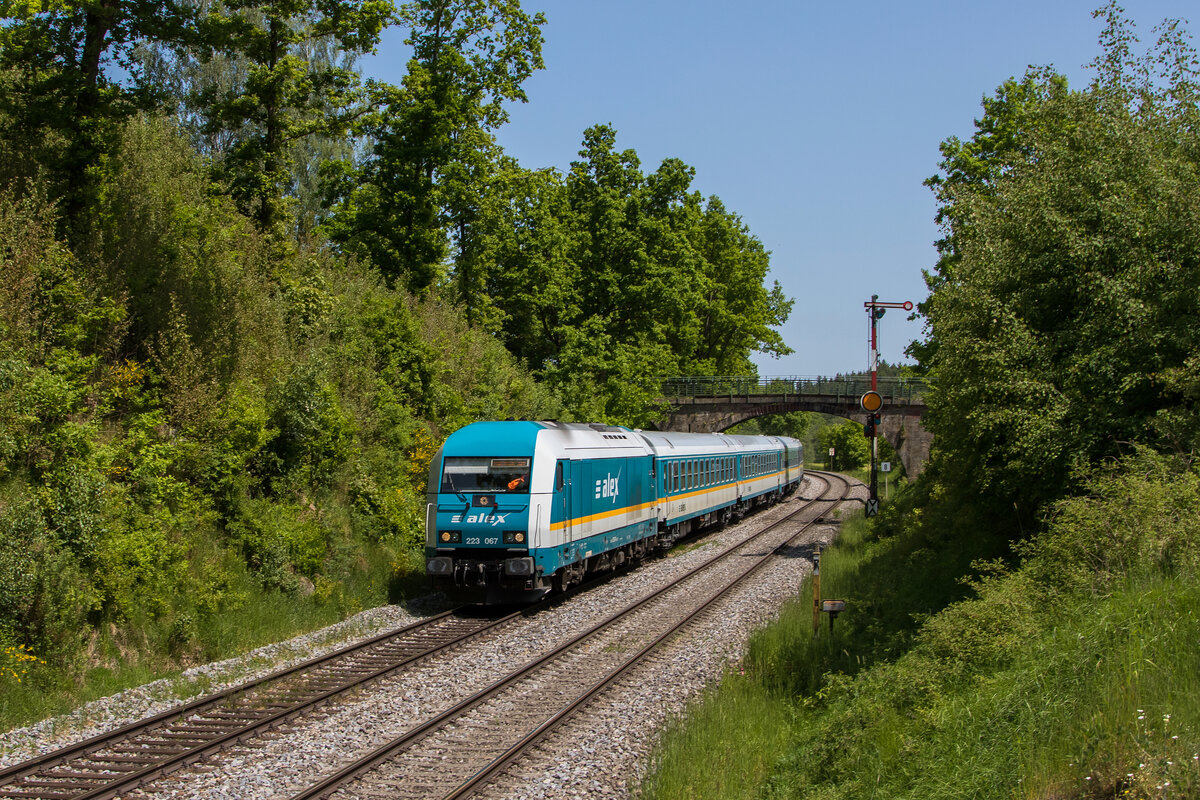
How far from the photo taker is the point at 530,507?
15797 millimetres

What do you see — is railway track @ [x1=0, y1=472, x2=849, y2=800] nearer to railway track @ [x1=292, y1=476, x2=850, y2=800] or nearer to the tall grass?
railway track @ [x1=292, y1=476, x2=850, y2=800]

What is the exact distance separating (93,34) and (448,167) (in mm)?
15453

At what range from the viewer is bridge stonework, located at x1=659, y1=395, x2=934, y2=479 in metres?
45.8

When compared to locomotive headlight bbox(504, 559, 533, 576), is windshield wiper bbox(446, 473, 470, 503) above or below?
above

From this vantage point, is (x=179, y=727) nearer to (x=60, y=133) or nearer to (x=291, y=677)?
(x=291, y=677)

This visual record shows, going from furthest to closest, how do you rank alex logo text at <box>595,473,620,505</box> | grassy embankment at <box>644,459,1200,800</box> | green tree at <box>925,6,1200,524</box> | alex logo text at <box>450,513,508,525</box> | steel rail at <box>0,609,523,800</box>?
alex logo text at <box>595,473,620,505</box>
alex logo text at <box>450,513,508,525</box>
green tree at <box>925,6,1200,524</box>
steel rail at <box>0,609,523,800</box>
grassy embankment at <box>644,459,1200,800</box>

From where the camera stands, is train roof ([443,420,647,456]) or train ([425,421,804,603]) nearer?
train ([425,421,804,603])

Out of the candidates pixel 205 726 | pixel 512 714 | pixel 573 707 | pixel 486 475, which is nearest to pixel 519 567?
pixel 486 475

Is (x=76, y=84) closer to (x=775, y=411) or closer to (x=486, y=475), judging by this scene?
(x=486, y=475)

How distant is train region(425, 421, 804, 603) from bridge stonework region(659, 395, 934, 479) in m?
25.3

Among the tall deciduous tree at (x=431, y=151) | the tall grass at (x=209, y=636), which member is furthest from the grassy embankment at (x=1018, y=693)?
the tall deciduous tree at (x=431, y=151)

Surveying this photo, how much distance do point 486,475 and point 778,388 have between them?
33.3 meters

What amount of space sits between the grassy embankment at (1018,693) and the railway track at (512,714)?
5.00 feet

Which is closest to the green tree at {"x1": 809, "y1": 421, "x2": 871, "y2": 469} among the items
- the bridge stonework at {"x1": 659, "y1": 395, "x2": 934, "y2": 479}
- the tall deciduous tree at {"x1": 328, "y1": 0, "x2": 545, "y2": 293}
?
the bridge stonework at {"x1": 659, "y1": 395, "x2": 934, "y2": 479}
